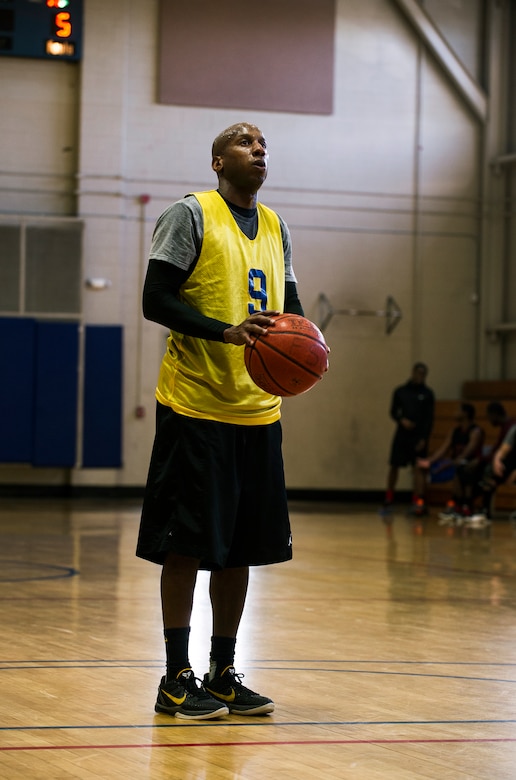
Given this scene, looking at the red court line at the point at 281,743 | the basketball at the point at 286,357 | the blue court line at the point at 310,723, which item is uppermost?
the basketball at the point at 286,357

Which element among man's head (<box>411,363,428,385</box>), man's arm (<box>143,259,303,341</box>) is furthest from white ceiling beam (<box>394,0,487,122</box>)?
man's arm (<box>143,259,303,341</box>)

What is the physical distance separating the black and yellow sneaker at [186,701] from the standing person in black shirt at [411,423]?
1078 cm

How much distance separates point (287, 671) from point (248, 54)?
1321 cm

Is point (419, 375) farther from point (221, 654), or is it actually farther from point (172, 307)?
point (172, 307)

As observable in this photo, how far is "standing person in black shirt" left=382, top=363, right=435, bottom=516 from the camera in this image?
14.1 metres

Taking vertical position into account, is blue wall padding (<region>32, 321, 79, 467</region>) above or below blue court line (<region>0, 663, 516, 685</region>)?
above

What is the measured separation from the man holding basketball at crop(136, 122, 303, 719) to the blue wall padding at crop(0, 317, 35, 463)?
12.2 m

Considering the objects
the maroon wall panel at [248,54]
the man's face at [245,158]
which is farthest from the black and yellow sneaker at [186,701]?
the maroon wall panel at [248,54]

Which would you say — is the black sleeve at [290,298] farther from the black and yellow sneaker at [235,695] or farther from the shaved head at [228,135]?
the black and yellow sneaker at [235,695]

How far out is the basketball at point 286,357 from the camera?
3.24 m

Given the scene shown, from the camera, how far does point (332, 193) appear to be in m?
16.5

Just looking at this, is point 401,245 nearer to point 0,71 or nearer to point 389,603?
point 0,71

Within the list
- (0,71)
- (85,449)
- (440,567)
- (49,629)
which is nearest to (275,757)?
(49,629)

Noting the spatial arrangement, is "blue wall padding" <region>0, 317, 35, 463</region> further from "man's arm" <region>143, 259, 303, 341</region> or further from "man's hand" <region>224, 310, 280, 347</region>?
"man's hand" <region>224, 310, 280, 347</region>
